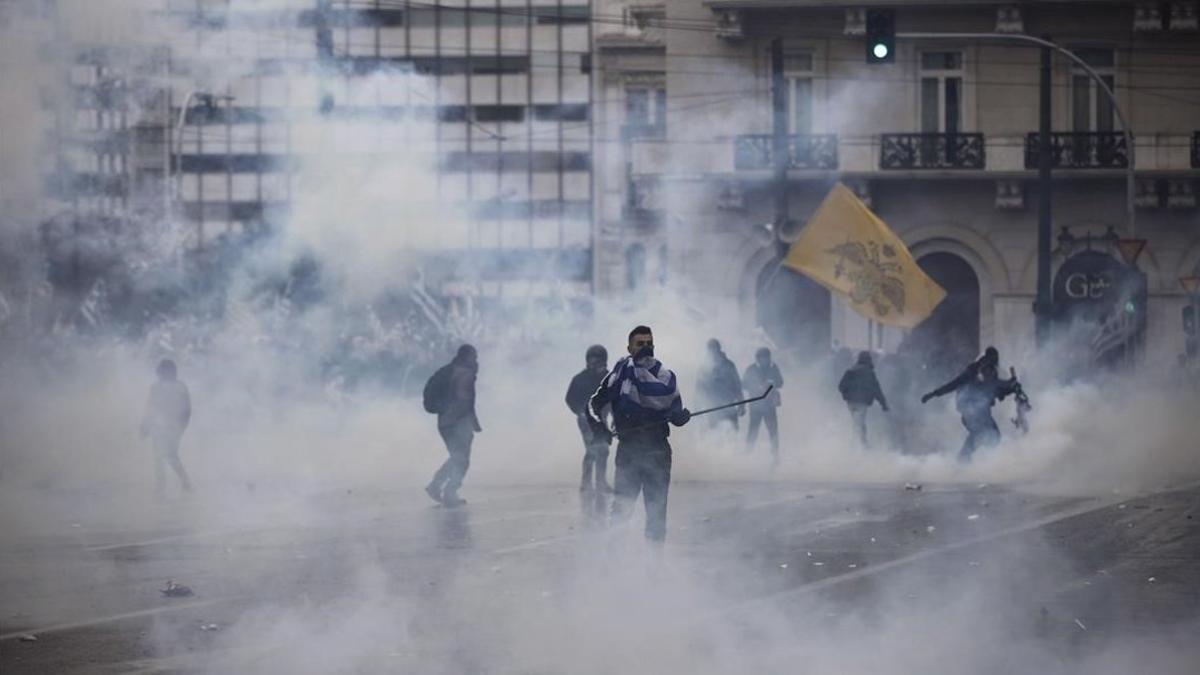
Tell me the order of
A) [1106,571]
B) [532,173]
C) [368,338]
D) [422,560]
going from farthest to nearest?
[532,173], [368,338], [422,560], [1106,571]

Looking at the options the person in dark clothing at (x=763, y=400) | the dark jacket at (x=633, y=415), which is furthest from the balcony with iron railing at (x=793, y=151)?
the dark jacket at (x=633, y=415)

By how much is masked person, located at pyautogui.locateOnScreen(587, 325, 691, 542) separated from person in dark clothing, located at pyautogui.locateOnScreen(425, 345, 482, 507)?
6814 mm

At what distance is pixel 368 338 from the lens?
3191 centimetres

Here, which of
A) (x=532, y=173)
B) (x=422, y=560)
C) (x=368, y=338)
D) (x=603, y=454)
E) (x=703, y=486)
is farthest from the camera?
(x=532, y=173)

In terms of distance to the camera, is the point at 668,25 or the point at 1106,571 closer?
the point at 1106,571

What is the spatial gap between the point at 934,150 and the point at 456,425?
62.6ft

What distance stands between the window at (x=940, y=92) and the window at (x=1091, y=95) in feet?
6.63

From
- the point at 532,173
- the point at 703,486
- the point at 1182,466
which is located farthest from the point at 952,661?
the point at 532,173

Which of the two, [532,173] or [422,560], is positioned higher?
[532,173]

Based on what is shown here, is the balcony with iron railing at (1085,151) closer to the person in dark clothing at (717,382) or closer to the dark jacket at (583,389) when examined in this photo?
the person in dark clothing at (717,382)

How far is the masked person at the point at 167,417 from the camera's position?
23625mm

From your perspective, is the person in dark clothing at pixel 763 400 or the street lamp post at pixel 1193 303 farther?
the street lamp post at pixel 1193 303

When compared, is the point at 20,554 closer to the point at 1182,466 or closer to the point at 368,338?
the point at 1182,466

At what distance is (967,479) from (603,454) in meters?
5.22
